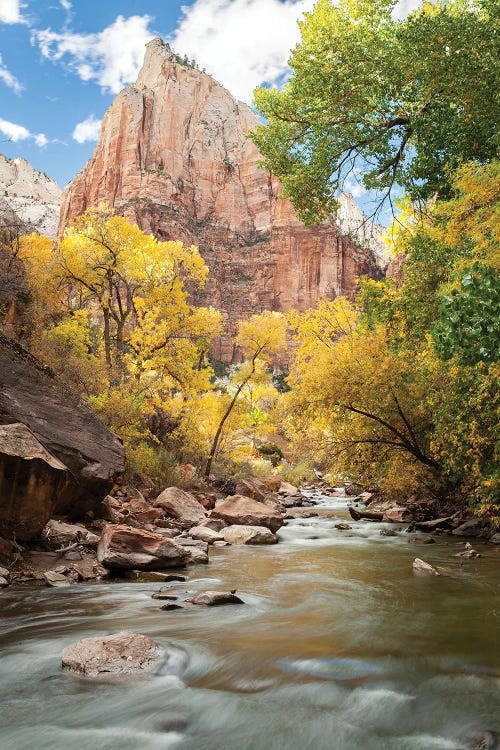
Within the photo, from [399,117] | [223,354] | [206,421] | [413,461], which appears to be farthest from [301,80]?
[223,354]

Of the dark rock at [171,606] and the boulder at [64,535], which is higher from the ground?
the boulder at [64,535]

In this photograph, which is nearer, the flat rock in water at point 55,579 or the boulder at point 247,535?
the flat rock in water at point 55,579

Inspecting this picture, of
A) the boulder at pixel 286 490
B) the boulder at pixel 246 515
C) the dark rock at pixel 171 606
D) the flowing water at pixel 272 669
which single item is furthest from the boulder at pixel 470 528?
the boulder at pixel 286 490

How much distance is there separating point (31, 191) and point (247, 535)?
17609 centimetres

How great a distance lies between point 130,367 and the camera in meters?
19.7

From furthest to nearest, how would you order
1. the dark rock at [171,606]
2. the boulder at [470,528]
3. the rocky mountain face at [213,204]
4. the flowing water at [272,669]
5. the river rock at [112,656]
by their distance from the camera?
Result: 1. the rocky mountain face at [213,204]
2. the boulder at [470,528]
3. the dark rock at [171,606]
4. the river rock at [112,656]
5. the flowing water at [272,669]

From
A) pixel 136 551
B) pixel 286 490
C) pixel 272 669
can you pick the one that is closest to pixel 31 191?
pixel 286 490

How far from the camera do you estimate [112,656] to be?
473 centimetres

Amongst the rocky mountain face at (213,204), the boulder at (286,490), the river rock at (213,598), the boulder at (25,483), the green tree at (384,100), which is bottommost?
the boulder at (286,490)

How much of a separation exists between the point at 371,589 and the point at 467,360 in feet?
12.0

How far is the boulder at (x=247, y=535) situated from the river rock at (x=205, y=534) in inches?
8.7

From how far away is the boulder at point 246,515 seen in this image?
46.9ft

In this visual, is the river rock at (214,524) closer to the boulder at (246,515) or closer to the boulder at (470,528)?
the boulder at (246,515)

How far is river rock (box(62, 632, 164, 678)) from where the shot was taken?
4.55m
